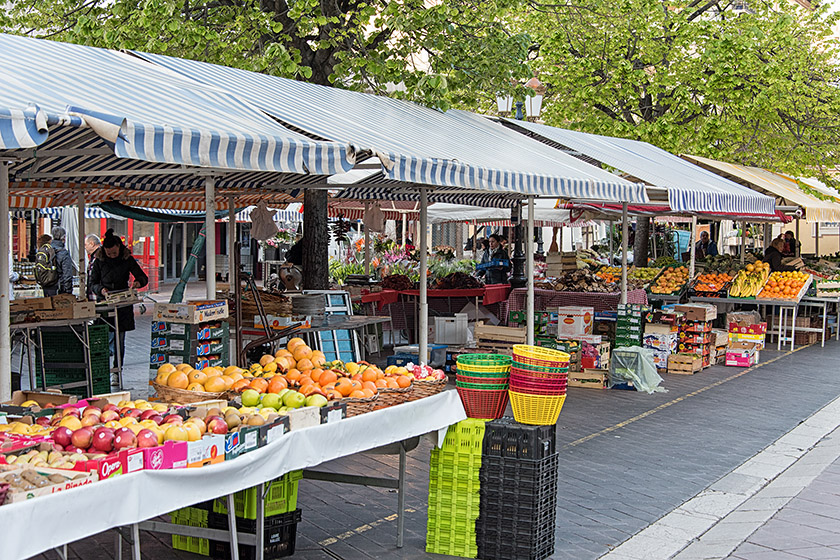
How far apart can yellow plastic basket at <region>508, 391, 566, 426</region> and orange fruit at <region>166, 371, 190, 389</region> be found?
2.03 metres

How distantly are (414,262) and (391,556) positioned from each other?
472 inches

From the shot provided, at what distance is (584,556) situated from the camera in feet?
17.8

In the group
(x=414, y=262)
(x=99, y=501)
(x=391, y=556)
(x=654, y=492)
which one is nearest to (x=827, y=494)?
(x=654, y=492)

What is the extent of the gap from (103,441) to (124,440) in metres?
0.10

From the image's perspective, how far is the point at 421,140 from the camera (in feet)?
24.9

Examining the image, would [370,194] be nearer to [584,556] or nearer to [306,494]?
[306,494]

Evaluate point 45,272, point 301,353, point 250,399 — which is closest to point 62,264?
point 45,272

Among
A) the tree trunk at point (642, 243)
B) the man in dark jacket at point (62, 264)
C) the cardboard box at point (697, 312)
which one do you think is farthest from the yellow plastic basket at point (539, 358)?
the tree trunk at point (642, 243)

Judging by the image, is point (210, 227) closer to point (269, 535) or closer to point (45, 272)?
point (269, 535)

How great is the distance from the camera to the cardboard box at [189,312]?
23.2ft

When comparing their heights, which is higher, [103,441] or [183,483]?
[103,441]

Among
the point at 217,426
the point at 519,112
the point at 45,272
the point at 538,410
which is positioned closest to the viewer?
the point at 217,426

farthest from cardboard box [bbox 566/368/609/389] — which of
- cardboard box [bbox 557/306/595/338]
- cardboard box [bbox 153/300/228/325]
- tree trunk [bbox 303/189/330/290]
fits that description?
cardboard box [bbox 153/300/228/325]

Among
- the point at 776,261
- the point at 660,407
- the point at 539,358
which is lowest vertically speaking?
the point at 660,407
